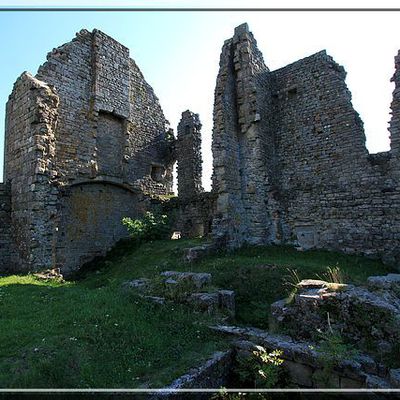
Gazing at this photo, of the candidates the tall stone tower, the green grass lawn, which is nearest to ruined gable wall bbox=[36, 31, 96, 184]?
the green grass lawn

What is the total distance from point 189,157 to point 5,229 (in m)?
8.74

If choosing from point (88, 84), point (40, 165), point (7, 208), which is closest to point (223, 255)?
point (40, 165)

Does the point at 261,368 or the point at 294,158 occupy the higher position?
the point at 294,158

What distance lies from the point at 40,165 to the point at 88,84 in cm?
441

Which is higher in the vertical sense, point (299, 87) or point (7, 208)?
point (299, 87)

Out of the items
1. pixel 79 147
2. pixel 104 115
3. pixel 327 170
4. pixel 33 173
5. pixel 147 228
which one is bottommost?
pixel 147 228

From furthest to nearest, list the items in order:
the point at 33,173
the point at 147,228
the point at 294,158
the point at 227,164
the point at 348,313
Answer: the point at 147,228, the point at 294,158, the point at 227,164, the point at 33,173, the point at 348,313

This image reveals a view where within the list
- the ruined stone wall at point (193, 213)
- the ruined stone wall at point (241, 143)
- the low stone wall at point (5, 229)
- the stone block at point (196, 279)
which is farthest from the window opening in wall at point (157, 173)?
the stone block at point (196, 279)

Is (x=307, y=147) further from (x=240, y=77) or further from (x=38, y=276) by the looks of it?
(x=38, y=276)

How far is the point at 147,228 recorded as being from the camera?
42.8ft

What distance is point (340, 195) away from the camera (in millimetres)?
11109

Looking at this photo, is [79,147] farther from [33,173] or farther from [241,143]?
[241,143]

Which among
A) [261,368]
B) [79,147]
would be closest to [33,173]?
[79,147]

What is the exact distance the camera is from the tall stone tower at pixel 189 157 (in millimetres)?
16812
